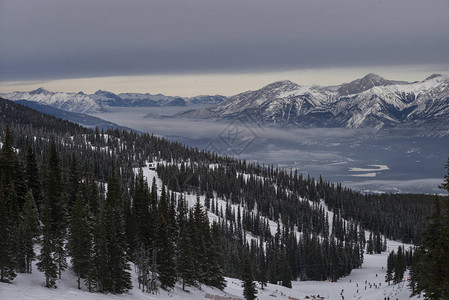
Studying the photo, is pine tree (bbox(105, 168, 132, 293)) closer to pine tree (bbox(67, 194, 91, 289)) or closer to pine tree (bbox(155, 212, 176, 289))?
pine tree (bbox(67, 194, 91, 289))

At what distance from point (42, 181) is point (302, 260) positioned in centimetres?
11646

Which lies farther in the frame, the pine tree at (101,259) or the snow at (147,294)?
the pine tree at (101,259)

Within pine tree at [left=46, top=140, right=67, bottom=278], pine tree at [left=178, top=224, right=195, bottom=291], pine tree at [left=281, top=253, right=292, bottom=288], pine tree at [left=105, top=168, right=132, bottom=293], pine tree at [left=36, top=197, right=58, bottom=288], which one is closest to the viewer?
pine tree at [left=36, top=197, right=58, bottom=288]

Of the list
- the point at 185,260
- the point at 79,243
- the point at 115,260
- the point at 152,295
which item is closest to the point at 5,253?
the point at 79,243

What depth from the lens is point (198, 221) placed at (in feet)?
274

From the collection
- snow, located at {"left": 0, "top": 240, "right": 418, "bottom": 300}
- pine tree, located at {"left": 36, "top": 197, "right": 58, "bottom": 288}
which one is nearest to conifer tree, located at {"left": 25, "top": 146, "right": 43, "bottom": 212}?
snow, located at {"left": 0, "top": 240, "right": 418, "bottom": 300}

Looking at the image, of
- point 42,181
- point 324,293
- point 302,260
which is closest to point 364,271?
point 302,260

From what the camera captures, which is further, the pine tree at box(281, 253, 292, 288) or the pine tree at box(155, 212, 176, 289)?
the pine tree at box(281, 253, 292, 288)

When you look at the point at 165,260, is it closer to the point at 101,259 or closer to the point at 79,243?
the point at 101,259

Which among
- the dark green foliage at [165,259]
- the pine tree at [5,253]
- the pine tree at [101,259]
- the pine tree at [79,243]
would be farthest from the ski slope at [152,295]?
the pine tree at [79,243]

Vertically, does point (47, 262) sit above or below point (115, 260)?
above

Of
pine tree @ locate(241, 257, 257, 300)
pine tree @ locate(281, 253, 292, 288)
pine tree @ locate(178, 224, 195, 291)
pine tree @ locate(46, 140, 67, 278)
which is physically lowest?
pine tree @ locate(281, 253, 292, 288)

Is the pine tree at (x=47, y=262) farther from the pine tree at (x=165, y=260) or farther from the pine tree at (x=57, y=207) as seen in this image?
the pine tree at (x=165, y=260)

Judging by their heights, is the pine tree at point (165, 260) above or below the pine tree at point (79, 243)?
below
